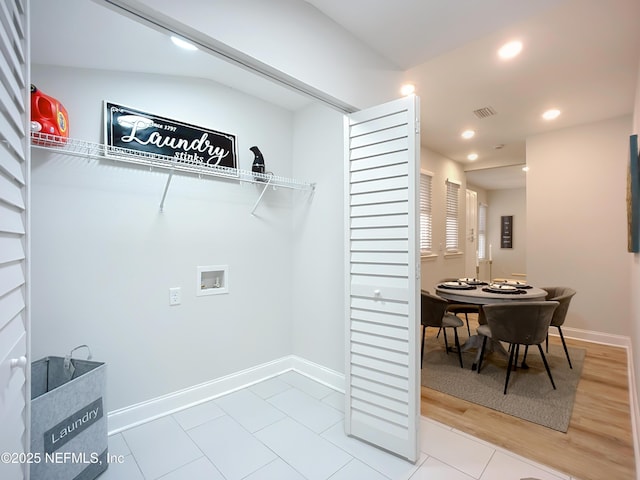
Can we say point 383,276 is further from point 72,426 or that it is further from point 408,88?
point 408,88

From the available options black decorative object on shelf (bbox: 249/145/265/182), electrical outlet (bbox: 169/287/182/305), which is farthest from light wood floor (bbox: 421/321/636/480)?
black decorative object on shelf (bbox: 249/145/265/182)

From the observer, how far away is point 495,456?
181cm

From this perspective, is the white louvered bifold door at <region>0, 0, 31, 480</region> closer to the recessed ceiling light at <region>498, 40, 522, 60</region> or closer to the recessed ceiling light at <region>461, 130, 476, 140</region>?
the recessed ceiling light at <region>498, 40, 522, 60</region>

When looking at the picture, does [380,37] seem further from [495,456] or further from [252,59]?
[495,456]

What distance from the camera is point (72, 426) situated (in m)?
1.51

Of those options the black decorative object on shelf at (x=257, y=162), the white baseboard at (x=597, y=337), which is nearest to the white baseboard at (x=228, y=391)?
the white baseboard at (x=597, y=337)

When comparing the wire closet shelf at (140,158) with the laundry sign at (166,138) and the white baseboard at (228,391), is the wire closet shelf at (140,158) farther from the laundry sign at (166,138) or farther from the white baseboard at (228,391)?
the white baseboard at (228,391)

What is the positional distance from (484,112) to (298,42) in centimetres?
277

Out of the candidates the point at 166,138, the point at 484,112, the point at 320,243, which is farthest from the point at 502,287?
the point at 166,138

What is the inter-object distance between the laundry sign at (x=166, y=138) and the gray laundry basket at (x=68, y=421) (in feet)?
4.32

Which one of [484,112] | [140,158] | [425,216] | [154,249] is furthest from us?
[425,216]

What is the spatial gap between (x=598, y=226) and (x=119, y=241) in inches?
201

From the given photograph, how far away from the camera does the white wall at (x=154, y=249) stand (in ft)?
5.97

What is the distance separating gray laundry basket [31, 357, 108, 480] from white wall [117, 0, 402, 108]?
5.62ft
